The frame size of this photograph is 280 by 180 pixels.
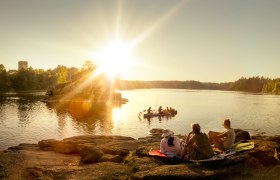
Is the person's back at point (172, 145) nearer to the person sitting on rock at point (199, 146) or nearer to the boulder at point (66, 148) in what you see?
the person sitting on rock at point (199, 146)

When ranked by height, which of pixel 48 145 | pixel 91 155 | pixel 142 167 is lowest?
pixel 48 145

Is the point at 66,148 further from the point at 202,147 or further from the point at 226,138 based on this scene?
the point at 226,138

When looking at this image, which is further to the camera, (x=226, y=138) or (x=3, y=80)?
(x=3, y=80)

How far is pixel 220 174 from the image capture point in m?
15.7

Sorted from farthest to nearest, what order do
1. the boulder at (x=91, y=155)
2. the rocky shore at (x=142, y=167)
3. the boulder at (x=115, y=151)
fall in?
the boulder at (x=115, y=151)
the boulder at (x=91, y=155)
the rocky shore at (x=142, y=167)

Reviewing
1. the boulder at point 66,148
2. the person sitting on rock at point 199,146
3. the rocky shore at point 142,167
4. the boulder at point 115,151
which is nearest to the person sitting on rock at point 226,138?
the rocky shore at point 142,167

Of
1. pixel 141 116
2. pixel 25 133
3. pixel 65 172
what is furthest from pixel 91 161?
pixel 141 116

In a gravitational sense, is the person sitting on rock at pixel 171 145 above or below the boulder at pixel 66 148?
above

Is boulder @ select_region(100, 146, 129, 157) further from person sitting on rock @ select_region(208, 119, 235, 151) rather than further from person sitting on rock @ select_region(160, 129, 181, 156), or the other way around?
person sitting on rock @ select_region(208, 119, 235, 151)

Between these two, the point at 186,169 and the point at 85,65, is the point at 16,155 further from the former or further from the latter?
the point at 85,65

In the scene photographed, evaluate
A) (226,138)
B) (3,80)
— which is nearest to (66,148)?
(226,138)

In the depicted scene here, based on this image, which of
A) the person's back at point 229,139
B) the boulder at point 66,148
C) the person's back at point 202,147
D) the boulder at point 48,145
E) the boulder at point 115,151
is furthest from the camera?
the boulder at point 48,145

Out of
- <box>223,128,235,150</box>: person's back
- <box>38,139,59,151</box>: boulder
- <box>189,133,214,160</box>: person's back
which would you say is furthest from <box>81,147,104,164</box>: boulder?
<box>223,128,235,150</box>: person's back

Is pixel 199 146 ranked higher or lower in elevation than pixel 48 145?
higher
